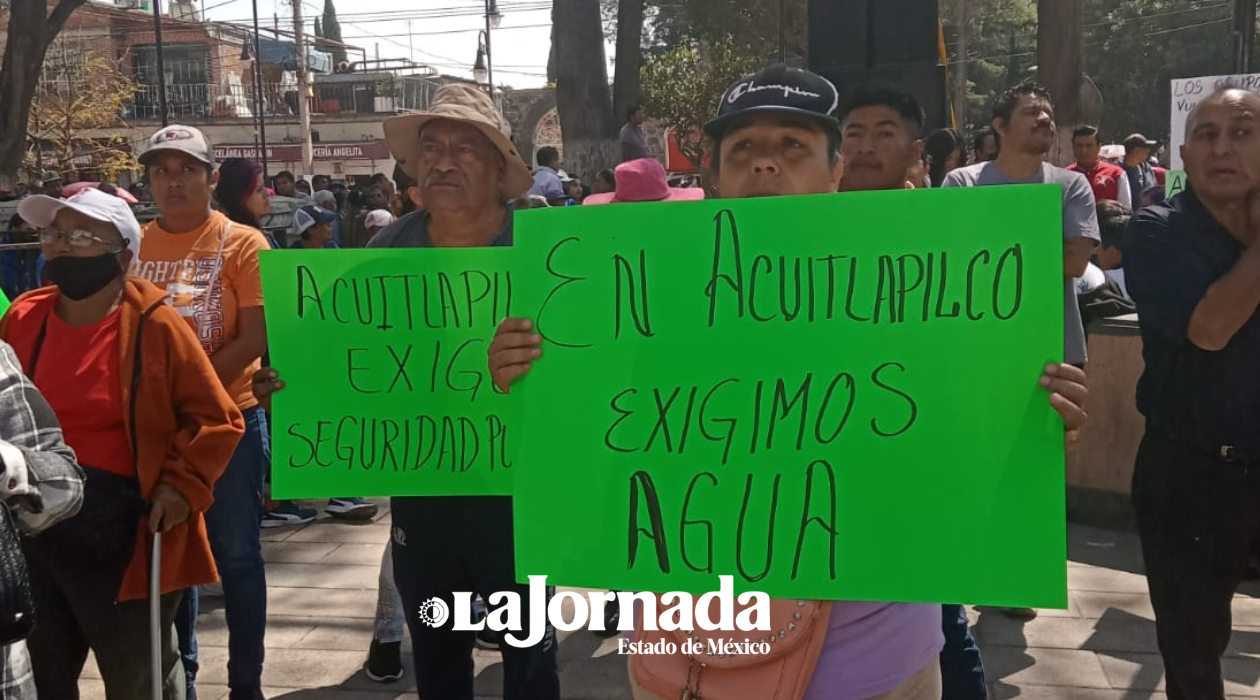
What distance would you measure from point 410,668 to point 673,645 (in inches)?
99.3

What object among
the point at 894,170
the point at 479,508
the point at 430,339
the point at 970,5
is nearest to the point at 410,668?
the point at 479,508

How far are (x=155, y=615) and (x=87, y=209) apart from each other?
103cm

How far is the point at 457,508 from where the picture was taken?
2.77 metres

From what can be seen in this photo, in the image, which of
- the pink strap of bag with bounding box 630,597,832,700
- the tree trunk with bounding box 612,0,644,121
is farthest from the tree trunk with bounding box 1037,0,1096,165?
the pink strap of bag with bounding box 630,597,832,700

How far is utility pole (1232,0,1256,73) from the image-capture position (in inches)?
318

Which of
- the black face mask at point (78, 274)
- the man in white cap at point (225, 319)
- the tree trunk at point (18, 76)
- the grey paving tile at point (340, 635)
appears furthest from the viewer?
the tree trunk at point (18, 76)

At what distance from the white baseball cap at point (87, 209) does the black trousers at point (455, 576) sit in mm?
1005

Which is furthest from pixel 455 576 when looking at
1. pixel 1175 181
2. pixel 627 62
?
pixel 627 62

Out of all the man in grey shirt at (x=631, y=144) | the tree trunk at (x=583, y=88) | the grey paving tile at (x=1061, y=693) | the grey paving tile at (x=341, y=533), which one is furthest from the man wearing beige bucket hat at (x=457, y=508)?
the tree trunk at (x=583, y=88)

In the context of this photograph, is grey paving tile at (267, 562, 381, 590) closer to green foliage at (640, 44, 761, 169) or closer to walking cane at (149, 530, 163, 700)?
walking cane at (149, 530, 163, 700)

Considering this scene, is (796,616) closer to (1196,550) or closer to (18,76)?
(1196,550)

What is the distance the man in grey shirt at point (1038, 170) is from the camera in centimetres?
414

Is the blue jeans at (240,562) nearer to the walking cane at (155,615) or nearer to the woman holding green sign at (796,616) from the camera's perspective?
the walking cane at (155,615)

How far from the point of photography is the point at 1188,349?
2.66 meters
